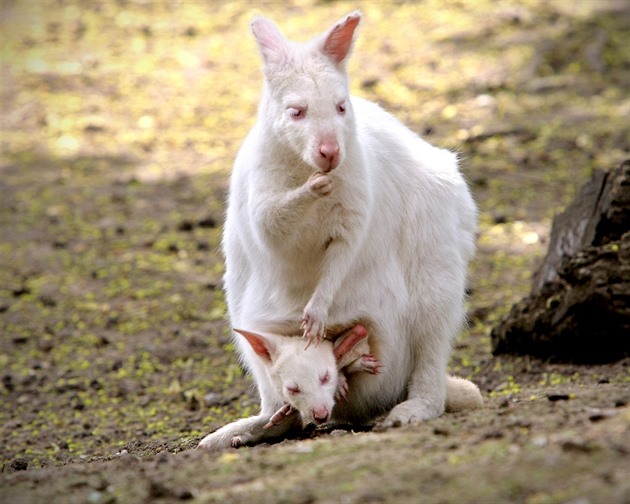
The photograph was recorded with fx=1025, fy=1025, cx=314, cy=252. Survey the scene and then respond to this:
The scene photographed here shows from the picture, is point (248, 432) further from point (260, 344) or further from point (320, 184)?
point (320, 184)

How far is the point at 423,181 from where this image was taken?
151 inches

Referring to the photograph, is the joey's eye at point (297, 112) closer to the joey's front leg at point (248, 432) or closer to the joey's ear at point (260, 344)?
the joey's ear at point (260, 344)

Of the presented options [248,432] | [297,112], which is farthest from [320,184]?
[248,432]

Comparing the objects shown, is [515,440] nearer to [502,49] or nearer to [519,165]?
[519,165]

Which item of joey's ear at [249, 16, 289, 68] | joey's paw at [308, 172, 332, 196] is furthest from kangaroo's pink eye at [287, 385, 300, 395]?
joey's ear at [249, 16, 289, 68]

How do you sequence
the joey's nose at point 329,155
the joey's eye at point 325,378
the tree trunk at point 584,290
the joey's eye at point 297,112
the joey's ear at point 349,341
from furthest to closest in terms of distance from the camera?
the tree trunk at point 584,290 < the joey's ear at point 349,341 < the joey's eye at point 325,378 < the joey's eye at point 297,112 < the joey's nose at point 329,155

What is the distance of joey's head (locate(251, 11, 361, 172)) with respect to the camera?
3264mm

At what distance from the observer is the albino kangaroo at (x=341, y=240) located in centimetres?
339

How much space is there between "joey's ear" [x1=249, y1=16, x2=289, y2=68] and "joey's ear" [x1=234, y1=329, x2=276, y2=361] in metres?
0.92

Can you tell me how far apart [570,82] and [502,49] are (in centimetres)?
91

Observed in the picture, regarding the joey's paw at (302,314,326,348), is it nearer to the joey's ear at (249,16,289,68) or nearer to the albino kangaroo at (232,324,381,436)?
the albino kangaroo at (232,324,381,436)

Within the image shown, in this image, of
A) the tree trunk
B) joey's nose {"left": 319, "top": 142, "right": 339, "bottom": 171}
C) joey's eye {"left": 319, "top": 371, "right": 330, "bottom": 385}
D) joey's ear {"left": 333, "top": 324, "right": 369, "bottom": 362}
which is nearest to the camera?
joey's nose {"left": 319, "top": 142, "right": 339, "bottom": 171}

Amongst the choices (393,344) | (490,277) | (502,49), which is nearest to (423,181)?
(393,344)

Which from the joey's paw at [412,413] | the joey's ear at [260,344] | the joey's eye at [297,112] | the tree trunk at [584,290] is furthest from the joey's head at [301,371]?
the tree trunk at [584,290]
